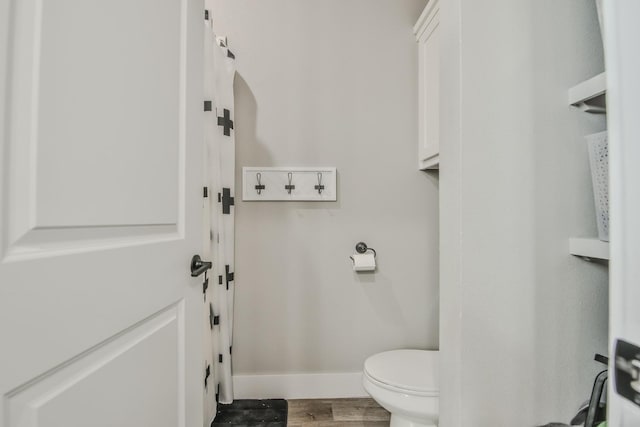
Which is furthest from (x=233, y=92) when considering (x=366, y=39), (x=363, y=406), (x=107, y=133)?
(x=363, y=406)

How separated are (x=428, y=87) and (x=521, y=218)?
113cm

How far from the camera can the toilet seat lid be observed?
3.69 feet

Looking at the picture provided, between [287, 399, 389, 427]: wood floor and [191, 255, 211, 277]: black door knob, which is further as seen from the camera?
[287, 399, 389, 427]: wood floor

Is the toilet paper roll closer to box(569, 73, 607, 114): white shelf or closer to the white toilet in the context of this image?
the white toilet

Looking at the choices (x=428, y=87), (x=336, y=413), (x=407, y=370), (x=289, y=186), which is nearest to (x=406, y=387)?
(x=407, y=370)

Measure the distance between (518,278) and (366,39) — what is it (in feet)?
5.27

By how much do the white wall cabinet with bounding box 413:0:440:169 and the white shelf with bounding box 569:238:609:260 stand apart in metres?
0.81

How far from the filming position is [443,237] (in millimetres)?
829

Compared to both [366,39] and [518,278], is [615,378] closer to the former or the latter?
[518,278]

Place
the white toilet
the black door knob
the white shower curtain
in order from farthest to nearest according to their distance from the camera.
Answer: the white shower curtain → the white toilet → the black door knob

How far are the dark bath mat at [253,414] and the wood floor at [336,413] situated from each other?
6cm

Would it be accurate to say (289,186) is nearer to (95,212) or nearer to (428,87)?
(428,87)

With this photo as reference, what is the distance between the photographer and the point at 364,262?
1.61 m

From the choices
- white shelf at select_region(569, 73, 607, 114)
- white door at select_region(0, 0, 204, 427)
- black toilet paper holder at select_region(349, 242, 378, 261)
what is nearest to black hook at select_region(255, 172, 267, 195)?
black toilet paper holder at select_region(349, 242, 378, 261)
